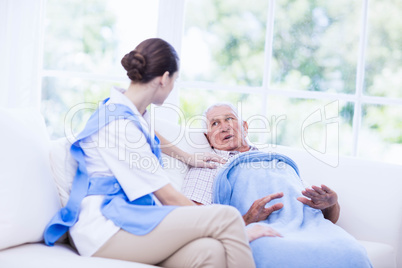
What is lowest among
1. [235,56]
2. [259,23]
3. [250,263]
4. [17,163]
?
[250,263]

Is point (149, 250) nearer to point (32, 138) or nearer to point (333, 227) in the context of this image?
point (32, 138)

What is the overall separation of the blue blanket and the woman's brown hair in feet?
2.08

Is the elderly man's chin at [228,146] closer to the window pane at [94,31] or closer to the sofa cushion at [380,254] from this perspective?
the sofa cushion at [380,254]

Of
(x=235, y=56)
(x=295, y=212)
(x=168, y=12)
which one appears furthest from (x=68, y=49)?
(x=295, y=212)

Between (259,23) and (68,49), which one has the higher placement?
(259,23)

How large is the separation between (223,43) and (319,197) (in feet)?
5.62

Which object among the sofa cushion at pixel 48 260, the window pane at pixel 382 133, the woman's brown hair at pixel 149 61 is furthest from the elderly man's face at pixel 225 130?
the window pane at pixel 382 133

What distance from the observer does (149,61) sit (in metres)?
1.75

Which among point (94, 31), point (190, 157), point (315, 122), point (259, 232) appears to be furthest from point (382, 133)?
point (94, 31)

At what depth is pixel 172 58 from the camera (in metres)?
1.79

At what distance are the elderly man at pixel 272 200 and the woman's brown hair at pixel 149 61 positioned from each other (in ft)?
2.08

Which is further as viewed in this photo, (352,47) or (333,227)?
(352,47)

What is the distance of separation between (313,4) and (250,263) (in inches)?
89.0

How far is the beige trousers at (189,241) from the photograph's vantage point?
154cm
